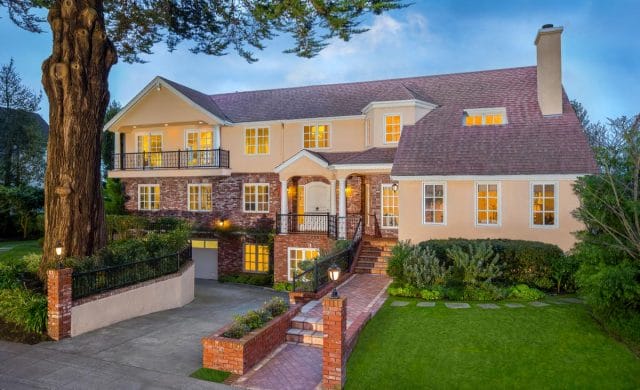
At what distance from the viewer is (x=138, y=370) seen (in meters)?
7.90

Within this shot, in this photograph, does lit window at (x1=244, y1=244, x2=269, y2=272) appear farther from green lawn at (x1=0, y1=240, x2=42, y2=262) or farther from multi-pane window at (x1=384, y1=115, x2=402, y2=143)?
green lawn at (x1=0, y1=240, x2=42, y2=262)

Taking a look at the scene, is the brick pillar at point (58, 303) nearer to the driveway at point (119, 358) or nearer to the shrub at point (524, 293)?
the driveway at point (119, 358)

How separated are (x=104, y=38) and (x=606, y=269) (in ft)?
46.9

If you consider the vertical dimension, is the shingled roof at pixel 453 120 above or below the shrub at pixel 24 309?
above

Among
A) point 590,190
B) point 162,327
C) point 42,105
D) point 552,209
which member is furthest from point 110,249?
point 42,105

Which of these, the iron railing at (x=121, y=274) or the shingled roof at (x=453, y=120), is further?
the shingled roof at (x=453, y=120)

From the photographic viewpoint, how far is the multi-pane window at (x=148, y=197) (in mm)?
23688

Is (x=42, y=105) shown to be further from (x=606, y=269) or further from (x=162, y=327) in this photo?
(x=606, y=269)

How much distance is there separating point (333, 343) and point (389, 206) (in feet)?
41.1

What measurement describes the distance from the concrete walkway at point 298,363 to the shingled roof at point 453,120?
6.38m

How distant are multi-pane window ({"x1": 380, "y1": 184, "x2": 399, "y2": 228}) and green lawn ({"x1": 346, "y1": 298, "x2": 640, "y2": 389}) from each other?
29.6 feet

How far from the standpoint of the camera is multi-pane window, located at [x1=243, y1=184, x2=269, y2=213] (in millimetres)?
21891

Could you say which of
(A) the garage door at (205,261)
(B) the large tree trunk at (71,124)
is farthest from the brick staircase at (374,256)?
(A) the garage door at (205,261)

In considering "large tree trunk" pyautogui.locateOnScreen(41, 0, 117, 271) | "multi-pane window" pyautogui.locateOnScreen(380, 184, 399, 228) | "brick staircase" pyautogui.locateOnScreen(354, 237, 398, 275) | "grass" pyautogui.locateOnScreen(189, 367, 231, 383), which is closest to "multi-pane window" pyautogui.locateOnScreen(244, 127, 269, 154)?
"multi-pane window" pyautogui.locateOnScreen(380, 184, 399, 228)
